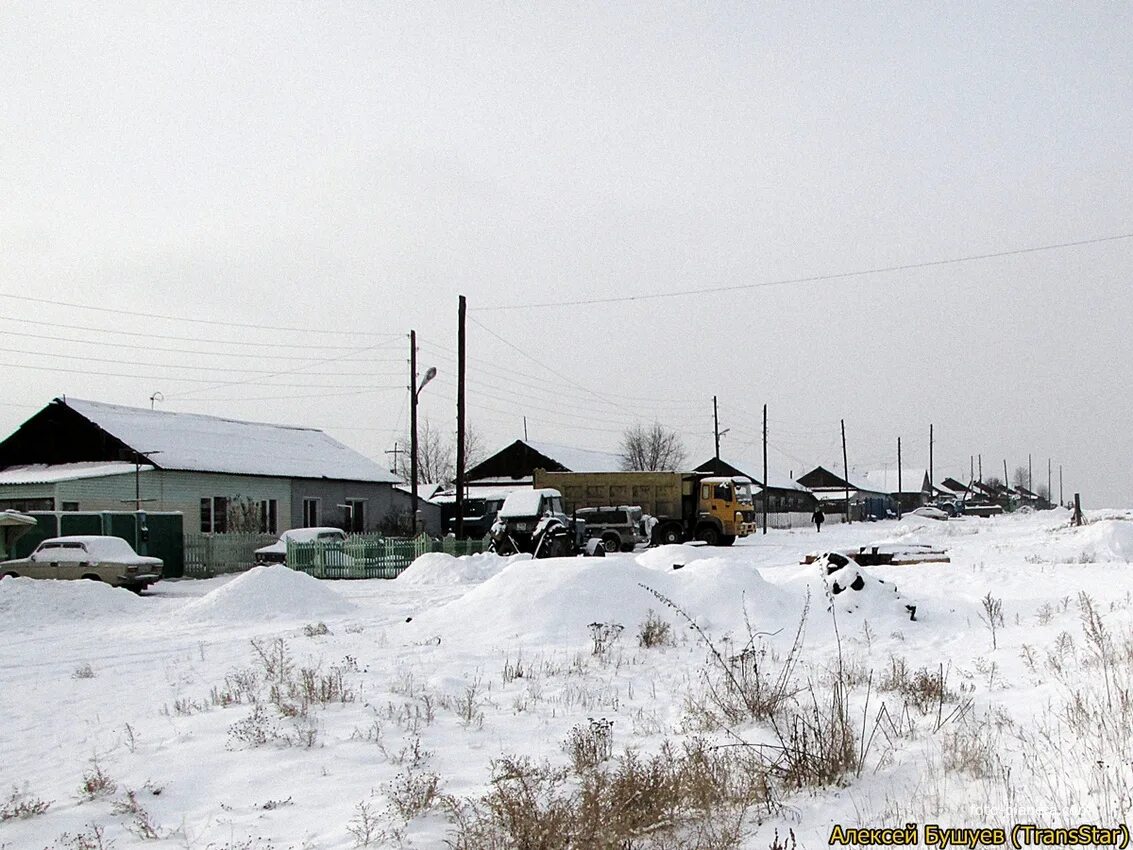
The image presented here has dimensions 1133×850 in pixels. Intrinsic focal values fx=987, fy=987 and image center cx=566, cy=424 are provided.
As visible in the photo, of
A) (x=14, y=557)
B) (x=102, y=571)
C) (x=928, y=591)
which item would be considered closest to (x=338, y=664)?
(x=928, y=591)

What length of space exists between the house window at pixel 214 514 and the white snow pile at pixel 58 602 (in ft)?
54.1

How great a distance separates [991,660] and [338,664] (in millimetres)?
7151

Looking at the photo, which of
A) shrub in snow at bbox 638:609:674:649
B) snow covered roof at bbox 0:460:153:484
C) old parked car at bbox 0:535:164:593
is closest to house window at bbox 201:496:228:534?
snow covered roof at bbox 0:460:153:484

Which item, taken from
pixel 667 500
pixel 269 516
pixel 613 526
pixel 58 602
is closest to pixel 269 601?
A: pixel 58 602

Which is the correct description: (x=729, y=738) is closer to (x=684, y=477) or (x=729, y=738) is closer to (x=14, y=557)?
(x=14, y=557)

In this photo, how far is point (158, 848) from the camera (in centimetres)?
545

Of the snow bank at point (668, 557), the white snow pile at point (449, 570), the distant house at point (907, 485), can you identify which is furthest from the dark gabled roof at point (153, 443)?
the distant house at point (907, 485)

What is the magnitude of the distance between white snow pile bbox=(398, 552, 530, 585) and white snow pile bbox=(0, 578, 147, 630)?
7206 mm

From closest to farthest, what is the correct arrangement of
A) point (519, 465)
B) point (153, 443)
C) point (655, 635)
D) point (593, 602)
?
point (655, 635), point (593, 602), point (153, 443), point (519, 465)

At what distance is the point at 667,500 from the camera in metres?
38.6

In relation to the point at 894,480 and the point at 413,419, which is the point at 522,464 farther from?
the point at 894,480

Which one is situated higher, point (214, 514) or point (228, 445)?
point (228, 445)

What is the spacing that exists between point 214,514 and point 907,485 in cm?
9440

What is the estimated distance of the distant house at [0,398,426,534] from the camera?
33.7 m
